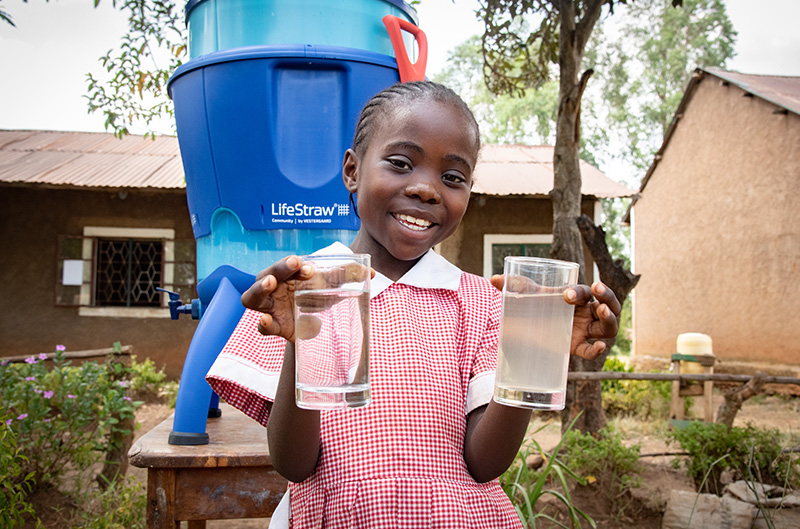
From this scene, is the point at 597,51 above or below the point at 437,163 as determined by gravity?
above

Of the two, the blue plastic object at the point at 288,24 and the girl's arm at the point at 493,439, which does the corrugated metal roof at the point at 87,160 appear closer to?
the blue plastic object at the point at 288,24

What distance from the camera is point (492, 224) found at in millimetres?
8578

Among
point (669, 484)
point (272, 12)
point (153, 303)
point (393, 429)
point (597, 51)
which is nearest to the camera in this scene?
point (393, 429)

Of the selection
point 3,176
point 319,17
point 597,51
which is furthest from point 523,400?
point 597,51

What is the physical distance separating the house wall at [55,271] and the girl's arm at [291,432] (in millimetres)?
7470

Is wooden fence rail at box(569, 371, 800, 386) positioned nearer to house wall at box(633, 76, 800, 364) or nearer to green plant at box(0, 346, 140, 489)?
green plant at box(0, 346, 140, 489)

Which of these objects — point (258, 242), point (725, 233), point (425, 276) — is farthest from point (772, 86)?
point (425, 276)

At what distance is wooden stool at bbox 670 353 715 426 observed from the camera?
6.09 meters

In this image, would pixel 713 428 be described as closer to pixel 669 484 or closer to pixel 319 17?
pixel 669 484

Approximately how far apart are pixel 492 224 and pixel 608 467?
5086mm

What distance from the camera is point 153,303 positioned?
336 inches

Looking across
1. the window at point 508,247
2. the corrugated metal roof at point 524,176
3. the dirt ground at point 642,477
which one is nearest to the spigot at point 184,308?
the dirt ground at point 642,477

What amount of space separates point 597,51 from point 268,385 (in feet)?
71.1

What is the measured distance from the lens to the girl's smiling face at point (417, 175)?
1.27 m
